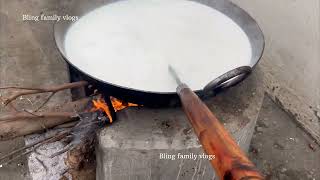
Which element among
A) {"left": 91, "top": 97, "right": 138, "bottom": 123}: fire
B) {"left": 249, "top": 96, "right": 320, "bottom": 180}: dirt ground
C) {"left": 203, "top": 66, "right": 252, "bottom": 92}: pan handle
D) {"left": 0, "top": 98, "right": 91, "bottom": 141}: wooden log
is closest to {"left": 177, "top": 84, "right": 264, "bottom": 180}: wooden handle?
{"left": 203, "top": 66, "right": 252, "bottom": 92}: pan handle

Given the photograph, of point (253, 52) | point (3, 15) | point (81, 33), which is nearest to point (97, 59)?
point (81, 33)

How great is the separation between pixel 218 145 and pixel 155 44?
113 cm

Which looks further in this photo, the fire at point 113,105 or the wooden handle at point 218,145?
the fire at point 113,105

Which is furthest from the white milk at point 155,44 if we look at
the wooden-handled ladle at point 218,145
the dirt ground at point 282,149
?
the dirt ground at point 282,149

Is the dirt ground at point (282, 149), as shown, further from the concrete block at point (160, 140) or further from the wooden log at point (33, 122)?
the wooden log at point (33, 122)

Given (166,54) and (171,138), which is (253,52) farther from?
(171,138)

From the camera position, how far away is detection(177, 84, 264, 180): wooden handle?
1538 millimetres

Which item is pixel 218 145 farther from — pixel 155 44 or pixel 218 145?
pixel 155 44

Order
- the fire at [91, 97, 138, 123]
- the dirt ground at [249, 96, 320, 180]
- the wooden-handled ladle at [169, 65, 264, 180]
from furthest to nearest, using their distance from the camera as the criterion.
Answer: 1. the dirt ground at [249, 96, 320, 180]
2. the fire at [91, 97, 138, 123]
3. the wooden-handled ladle at [169, 65, 264, 180]

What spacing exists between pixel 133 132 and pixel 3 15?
2621 millimetres

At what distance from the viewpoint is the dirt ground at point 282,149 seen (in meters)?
3.38

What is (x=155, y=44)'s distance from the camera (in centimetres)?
268

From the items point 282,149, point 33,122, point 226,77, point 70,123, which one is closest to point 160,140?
point 226,77

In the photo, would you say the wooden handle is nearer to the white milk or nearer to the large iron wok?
the large iron wok
